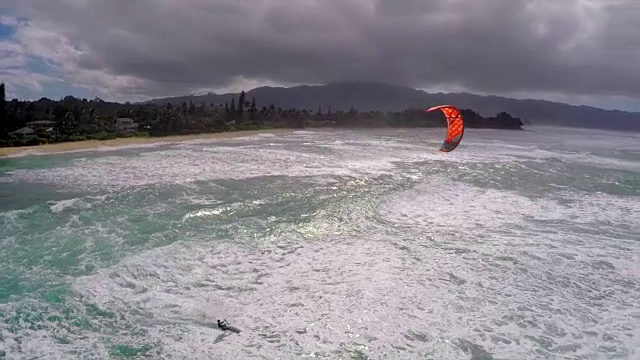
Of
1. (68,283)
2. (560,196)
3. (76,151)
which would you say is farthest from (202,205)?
(76,151)

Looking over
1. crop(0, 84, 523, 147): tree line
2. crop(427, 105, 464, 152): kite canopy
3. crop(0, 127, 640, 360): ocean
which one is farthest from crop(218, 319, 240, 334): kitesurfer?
crop(0, 84, 523, 147): tree line

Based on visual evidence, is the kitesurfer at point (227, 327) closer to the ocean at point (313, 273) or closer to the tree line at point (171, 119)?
the ocean at point (313, 273)

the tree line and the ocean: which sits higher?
the tree line

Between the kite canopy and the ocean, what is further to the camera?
the kite canopy

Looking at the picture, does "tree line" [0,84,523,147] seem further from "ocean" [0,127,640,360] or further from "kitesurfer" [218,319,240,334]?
"kitesurfer" [218,319,240,334]


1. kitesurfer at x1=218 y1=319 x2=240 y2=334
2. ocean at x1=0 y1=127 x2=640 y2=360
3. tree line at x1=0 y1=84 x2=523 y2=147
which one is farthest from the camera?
tree line at x1=0 y1=84 x2=523 y2=147

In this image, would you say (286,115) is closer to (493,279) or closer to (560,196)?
(560,196)

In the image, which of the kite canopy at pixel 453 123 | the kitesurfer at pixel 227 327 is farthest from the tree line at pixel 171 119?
the kitesurfer at pixel 227 327
